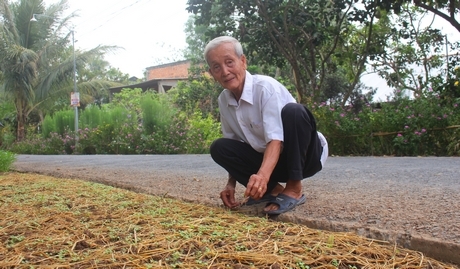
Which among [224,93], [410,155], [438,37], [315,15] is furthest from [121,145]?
[224,93]

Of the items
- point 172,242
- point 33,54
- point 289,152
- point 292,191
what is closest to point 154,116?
point 33,54

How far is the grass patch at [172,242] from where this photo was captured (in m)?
1.64

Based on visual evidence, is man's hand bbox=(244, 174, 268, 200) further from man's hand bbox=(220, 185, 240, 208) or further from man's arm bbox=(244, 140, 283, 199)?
man's hand bbox=(220, 185, 240, 208)

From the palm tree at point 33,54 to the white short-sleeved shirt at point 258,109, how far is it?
17.8 metres

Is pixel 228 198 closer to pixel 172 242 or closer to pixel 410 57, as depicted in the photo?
pixel 172 242

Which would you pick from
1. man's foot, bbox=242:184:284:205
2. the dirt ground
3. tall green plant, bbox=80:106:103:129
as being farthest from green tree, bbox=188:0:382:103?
tall green plant, bbox=80:106:103:129

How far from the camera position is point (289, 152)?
7.54 ft

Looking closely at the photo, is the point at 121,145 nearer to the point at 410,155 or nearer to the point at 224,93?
the point at 410,155

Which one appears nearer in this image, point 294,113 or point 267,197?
point 294,113

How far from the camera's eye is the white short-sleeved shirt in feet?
7.38

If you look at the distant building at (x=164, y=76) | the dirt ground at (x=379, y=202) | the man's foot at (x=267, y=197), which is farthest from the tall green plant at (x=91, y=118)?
the man's foot at (x=267, y=197)

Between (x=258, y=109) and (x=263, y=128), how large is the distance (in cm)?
11

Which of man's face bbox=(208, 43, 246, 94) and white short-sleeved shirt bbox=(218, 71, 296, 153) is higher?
man's face bbox=(208, 43, 246, 94)

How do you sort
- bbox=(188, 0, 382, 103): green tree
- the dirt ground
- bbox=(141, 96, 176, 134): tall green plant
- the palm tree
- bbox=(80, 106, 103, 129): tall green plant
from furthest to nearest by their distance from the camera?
the palm tree → bbox=(80, 106, 103, 129): tall green plant → bbox=(141, 96, 176, 134): tall green plant → bbox=(188, 0, 382, 103): green tree → the dirt ground
